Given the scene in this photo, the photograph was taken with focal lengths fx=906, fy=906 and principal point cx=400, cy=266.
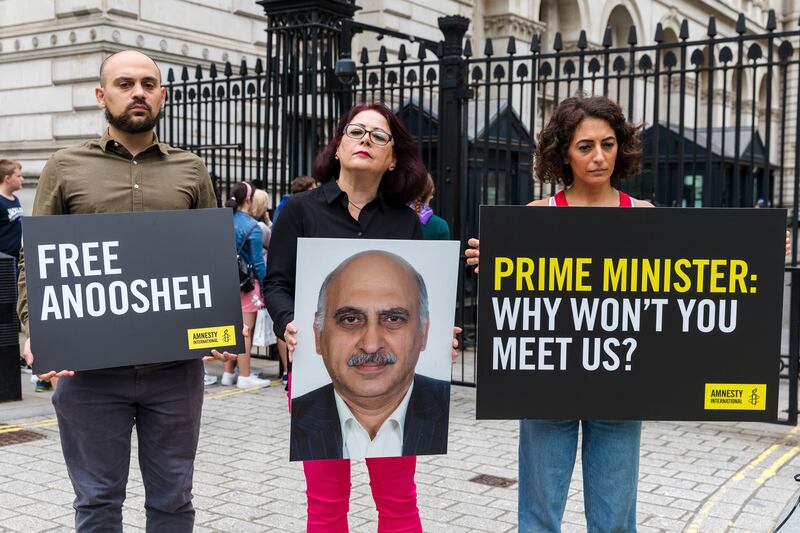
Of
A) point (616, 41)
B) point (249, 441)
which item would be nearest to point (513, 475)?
point (249, 441)

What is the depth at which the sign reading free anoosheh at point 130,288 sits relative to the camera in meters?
3.07

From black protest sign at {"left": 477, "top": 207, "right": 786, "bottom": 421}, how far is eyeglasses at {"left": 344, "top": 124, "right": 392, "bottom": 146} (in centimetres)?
58

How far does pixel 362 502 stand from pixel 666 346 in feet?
7.93

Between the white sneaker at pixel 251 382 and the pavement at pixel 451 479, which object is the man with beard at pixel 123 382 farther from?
the white sneaker at pixel 251 382

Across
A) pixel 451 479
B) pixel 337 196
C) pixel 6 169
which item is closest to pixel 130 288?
pixel 337 196

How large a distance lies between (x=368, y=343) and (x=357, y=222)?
461 millimetres

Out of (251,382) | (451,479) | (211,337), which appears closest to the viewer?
(211,337)

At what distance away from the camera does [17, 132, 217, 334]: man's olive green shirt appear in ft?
10.4

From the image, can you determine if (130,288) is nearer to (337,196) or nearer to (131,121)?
(131,121)

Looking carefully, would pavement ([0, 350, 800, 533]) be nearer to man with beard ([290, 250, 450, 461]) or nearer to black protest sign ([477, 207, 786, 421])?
man with beard ([290, 250, 450, 461])

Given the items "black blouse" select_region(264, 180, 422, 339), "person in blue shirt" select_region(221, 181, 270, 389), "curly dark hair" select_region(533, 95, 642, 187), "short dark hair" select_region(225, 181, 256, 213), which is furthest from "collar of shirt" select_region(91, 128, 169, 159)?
"short dark hair" select_region(225, 181, 256, 213)

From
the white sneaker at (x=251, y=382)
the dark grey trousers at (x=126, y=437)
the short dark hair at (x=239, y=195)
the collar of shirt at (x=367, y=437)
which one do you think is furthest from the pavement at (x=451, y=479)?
the short dark hair at (x=239, y=195)

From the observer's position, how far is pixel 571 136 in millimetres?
3150

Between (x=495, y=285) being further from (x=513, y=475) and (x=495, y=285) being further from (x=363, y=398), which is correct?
(x=513, y=475)
